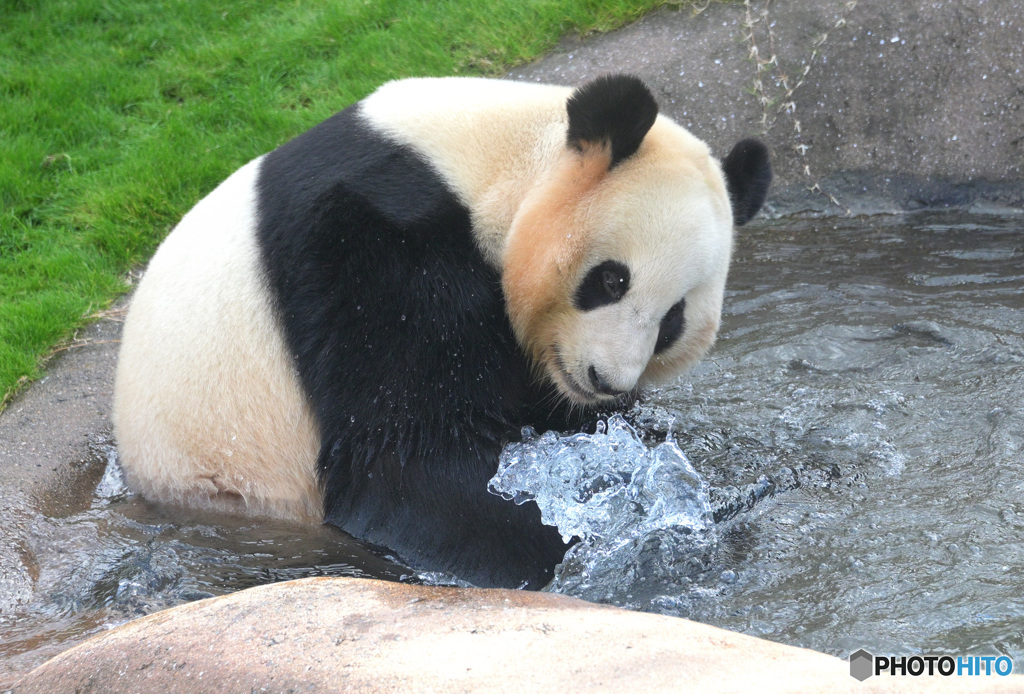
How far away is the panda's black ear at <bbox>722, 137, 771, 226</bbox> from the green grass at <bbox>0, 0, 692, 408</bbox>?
10.4 feet

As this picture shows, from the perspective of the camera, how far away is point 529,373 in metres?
3.41

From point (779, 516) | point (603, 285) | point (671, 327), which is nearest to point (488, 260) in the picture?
point (603, 285)

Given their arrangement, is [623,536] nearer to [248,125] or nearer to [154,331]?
[154,331]

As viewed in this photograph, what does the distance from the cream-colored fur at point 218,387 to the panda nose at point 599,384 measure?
954 millimetres

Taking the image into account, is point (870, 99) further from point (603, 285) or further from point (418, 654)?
point (418, 654)

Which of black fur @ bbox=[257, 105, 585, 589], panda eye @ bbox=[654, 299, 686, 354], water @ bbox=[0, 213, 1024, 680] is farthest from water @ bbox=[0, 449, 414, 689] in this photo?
panda eye @ bbox=[654, 299, 686, 354]

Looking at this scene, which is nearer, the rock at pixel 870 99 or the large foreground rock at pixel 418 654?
the large foreground rock at pixel 418 654

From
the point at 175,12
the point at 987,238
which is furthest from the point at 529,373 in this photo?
the point at 175,12

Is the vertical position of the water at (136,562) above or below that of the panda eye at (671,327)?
below

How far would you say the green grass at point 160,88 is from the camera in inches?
214

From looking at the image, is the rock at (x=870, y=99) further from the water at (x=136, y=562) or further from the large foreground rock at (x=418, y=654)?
the large foreground rock at (x=418, y=654)
